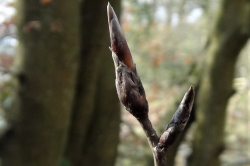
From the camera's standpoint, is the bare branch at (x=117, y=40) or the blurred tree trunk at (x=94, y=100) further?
the blurred tree trunk at (x=94, y=100)

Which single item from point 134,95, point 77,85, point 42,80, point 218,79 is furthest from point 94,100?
point 134,95

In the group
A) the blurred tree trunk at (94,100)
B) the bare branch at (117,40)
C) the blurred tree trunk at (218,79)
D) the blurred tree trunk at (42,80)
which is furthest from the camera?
the blurred tree trunk at (218,79)

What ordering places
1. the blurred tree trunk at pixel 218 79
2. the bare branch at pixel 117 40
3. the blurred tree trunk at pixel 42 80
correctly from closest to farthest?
the bare branch at pixel 117 40 → the blurred tree trunk at pixel 42 80 → the blurred tree trunk at pixel 218 79

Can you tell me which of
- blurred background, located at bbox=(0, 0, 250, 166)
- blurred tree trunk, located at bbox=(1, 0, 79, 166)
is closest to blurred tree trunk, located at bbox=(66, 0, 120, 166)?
blurred background, located at bbox=(0, 0, 250, 166)

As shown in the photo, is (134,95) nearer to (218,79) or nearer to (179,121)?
(179,121)

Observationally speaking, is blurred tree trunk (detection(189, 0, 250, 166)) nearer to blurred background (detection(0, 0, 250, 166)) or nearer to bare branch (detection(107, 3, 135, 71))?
blurred background (detection(0, 0, 250, 166))

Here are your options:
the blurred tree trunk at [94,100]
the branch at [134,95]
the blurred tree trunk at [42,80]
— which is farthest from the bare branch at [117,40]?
the blurred tree trunk at [94,100]

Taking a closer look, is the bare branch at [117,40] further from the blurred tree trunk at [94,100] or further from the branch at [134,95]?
the blurred tree trunk at [94,100]
